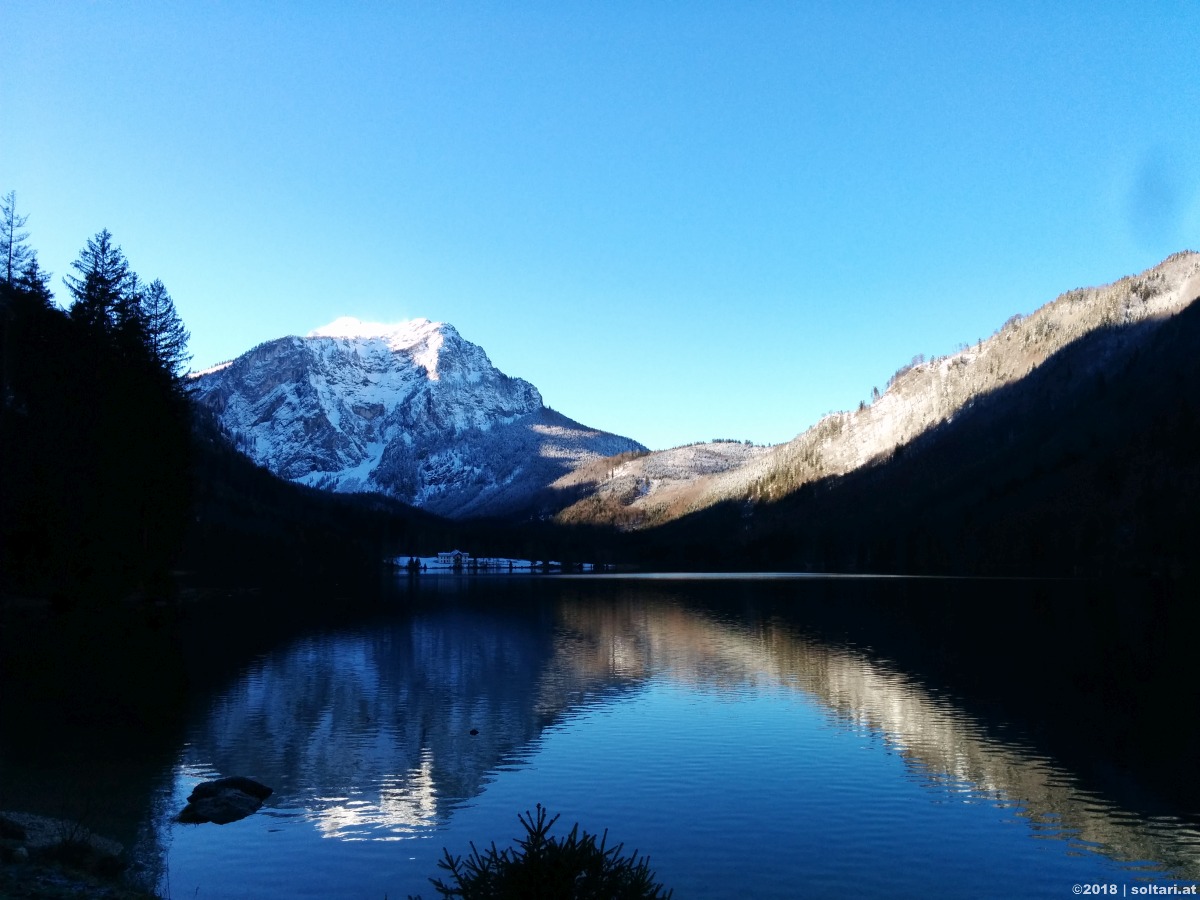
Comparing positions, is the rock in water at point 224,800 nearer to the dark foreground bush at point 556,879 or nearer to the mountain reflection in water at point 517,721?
the mountain reflection in water at point 517,721

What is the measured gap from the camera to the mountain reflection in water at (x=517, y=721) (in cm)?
2884

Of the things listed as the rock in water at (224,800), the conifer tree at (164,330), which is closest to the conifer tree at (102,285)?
the conifer tree at (164,330)

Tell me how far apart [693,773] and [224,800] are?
16.7m

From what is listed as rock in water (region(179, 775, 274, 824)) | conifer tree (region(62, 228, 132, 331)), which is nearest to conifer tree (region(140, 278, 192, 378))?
conifer tree (region(62, 228, 132, 331))

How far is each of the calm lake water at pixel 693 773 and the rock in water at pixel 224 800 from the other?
49cm

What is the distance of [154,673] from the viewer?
184 feet

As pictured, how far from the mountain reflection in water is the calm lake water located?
175 millimetres

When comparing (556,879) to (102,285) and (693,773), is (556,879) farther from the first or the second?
(102,285)

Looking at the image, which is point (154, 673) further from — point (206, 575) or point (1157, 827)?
point (206, 575)

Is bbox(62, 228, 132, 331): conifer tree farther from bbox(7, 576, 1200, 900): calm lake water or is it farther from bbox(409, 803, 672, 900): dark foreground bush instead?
bbox(409, 803, 672, 900): dark foreground bush

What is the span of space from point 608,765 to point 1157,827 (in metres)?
18.6

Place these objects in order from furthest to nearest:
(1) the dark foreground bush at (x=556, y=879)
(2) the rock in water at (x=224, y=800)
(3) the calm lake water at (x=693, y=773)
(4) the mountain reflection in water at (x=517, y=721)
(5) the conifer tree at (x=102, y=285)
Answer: (5) the conifer tree at (x=102, y=285) < (4) the mountain reflection in water at (x=517, y=721) < (2) the rock in water at (x=224, y=800) < (3) the calm lake water at (x=693, y=773) < (1) the dark foreground bush at (x=556, y=879)

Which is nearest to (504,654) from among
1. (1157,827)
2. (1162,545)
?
(1157,827)

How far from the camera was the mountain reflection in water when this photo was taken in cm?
2884
